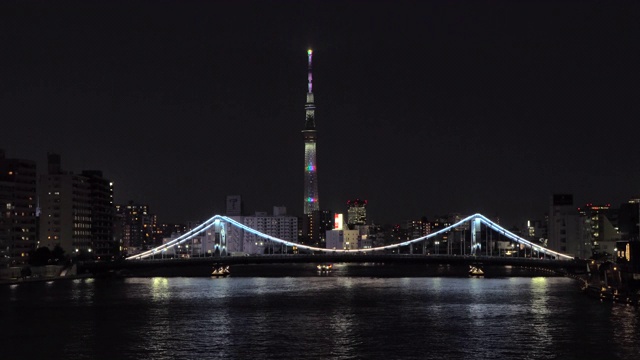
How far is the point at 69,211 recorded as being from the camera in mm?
114812

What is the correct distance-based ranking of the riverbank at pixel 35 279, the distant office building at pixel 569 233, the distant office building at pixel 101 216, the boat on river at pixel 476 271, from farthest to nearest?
the distant office building at pixel 569 233
the distant office building at pixel 101 216
the boat on river at pixel 476 271
the riverbank at pixel 35 279

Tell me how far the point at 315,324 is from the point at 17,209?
195ft

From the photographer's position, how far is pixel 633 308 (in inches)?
2259

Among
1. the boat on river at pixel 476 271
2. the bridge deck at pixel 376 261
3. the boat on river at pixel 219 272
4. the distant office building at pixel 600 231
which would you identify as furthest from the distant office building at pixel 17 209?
the distant office building at pixel 600 231

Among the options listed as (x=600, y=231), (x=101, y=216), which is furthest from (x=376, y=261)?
(x=101, y=216)

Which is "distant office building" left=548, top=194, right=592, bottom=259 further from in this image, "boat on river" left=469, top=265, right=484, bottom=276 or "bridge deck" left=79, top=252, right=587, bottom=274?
"bridge deck" left=79, top=252, right=587, bottom=274

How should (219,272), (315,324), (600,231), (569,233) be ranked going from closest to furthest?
(315,324) → (219,272) → (600,231) → (569,233)

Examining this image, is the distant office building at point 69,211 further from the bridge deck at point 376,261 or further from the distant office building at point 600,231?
the distant office building at point 600,231

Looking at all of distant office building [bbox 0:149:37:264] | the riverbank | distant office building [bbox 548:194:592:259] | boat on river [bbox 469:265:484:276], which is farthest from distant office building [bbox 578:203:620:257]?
distant office building [bbox 0:149:37:264]

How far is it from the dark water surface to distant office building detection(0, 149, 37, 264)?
2102 centimetres

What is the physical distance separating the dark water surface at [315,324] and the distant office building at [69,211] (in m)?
36.2

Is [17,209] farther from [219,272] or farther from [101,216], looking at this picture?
[101,216]

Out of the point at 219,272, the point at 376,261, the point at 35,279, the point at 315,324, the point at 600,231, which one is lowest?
the point at 315,324

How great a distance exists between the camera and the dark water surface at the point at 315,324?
41.1m
